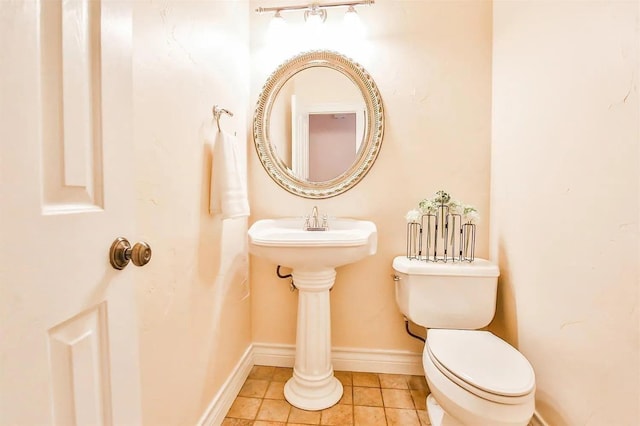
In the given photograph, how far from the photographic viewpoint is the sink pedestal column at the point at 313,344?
147 cm

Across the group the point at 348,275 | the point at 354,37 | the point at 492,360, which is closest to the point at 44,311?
the point at 492,360

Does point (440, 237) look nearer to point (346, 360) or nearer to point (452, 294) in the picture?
point (452, 294)

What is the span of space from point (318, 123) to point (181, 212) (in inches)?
39.3

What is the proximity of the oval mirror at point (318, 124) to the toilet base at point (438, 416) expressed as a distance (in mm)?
1165

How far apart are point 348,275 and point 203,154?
3.43 ft

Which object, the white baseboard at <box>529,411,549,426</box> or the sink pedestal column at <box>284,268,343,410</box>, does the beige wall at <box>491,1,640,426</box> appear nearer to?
the white baseboard at <box>529,411,549,426</box>

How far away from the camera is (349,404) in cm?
147

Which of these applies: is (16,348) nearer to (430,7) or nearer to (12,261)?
(12,261)

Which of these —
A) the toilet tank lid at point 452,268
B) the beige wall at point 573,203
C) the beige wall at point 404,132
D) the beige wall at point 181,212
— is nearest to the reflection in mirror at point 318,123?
the beige wall at point 404,132

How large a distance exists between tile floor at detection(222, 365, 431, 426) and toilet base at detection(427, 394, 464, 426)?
0.03 meters

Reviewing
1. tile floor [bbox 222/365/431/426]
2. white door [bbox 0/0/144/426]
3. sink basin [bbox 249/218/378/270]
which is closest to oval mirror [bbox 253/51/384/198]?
sink basin [bbox 249/218/378/270]

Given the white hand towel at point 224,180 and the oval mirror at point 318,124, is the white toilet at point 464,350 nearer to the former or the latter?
the oval mirror at point 318,124

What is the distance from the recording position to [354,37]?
171 centimetres

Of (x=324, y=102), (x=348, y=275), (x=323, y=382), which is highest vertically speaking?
(x=324, y=102)
